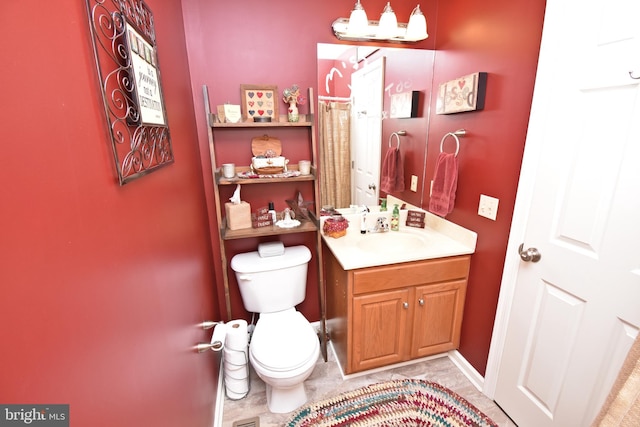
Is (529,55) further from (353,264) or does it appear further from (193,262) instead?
(193,262)

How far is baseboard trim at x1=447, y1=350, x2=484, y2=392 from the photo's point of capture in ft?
5.71

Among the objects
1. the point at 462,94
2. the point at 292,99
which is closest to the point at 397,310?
the point at 462,94

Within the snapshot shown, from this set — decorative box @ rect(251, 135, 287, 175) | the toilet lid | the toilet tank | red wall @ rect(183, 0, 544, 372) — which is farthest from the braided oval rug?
decorative box @ rect(251, 135, 287, 175)

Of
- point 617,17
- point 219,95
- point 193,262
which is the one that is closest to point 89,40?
point 193,262

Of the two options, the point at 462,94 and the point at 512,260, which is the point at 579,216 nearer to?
the point at 512,260

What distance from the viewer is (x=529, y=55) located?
4.18 feet

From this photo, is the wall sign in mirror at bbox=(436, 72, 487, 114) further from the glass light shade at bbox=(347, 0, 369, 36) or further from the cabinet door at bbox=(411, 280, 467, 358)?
the cabinet door at bbox=(411, 280, 467, 358)

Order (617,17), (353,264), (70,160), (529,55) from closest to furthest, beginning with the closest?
(70,160)
(617,17)
(529,55)
(353,264)

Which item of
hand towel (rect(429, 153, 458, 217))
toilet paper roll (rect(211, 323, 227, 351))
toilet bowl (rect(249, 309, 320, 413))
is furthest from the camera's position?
hand towel (rect(429, 153, 458, 217))

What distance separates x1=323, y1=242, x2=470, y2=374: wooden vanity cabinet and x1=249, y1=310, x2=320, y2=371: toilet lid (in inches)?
10.2

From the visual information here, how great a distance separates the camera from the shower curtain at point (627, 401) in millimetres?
684

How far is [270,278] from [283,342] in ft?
1.18

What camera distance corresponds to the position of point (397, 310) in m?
1.69

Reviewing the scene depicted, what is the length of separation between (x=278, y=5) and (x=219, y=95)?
23.5 inches
